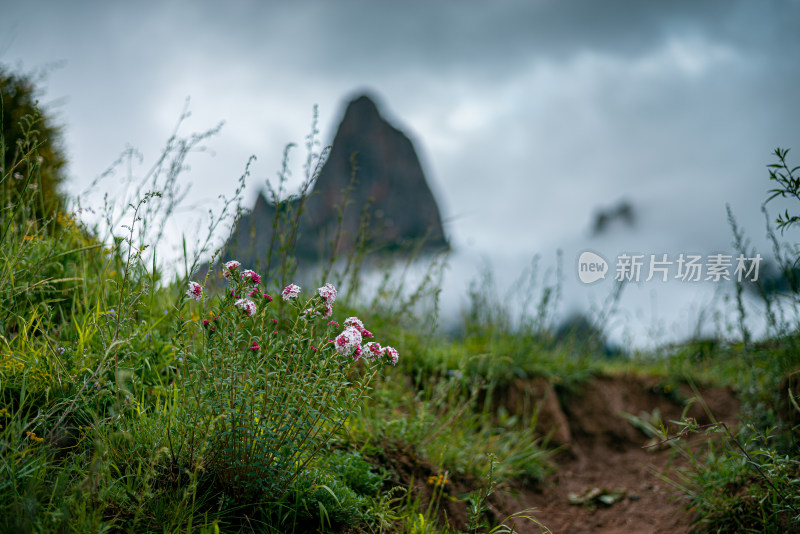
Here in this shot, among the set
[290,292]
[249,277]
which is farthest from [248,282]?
[290,292]

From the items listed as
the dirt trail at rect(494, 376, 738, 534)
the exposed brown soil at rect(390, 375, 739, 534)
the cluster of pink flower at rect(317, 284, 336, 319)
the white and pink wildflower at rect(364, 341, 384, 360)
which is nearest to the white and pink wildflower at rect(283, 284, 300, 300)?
the cluster of pink flower at rect(317, 284, 336, 319)

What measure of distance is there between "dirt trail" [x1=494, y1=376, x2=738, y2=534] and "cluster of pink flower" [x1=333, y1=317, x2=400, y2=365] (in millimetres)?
1529

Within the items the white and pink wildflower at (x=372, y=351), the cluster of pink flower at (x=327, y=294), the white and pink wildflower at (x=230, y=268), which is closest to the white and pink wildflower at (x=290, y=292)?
the cluster of pink flower at (x=327, y=294)

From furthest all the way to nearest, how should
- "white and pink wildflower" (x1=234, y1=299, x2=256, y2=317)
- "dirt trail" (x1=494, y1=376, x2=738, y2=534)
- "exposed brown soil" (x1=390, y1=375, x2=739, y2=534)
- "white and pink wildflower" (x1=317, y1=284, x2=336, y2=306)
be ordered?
"dirt trail" (x1=494, y1=376, x2=738, y2=534) → "exposed brown soil" (x1=390, y1=375, x2=739, y2=534) → "white and pink wildflower" (x1=317, y1=284, x2=336, y2=306) → "white and pink wildflower" (x1=234, y1=299, x2=256, y2=317)

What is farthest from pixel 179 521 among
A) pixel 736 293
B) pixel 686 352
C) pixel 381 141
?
pixel 381 141

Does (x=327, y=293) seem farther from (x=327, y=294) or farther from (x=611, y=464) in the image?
(x=611, y=464)

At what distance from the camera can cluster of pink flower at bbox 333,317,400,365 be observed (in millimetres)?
1884

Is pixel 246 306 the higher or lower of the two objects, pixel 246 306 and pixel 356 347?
the higher

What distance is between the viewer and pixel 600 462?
4426 millimetres

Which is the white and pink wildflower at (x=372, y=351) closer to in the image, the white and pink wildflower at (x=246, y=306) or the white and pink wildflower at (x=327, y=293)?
the white and pink wildflower at (x=327, y=293)

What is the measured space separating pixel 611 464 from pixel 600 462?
0.09 metres

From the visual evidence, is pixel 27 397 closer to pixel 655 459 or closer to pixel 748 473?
pixel 748 473

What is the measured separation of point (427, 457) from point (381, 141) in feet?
88.8

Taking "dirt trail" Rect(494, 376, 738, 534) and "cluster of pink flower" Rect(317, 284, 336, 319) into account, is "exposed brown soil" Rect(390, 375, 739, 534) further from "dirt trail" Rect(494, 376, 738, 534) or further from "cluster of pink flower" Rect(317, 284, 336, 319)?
"cluster of pink flower" Rect(317, 284, 336, 319)
